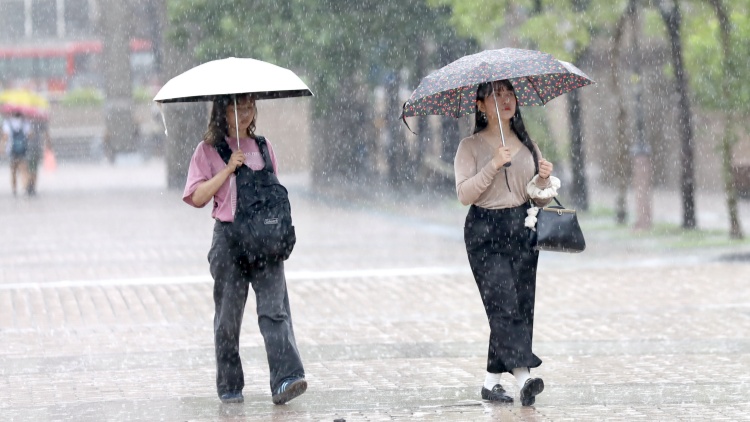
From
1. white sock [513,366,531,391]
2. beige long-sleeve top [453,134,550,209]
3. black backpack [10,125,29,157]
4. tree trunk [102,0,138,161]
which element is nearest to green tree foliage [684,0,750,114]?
beige long-sleeve top [453,134,550,209]

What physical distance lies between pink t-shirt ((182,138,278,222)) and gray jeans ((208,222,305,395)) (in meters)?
0.11

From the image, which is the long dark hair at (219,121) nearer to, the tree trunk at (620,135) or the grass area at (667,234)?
the grass area at (667,234)

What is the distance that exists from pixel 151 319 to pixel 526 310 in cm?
469

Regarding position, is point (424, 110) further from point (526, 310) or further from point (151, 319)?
point (151, 319)

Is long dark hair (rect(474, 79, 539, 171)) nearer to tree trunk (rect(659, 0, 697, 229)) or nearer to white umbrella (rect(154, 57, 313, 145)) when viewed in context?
white umbrella (rect(154, 57, 313, 145))

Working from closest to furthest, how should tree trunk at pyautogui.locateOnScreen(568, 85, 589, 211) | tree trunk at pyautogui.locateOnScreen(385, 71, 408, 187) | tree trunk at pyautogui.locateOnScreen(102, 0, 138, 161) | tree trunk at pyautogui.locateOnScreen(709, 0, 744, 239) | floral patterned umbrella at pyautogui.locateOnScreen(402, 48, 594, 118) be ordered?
1. floral patterned umbrella at pyautogui.locateOnScreen(402, 48, 594, 118)
2. tree trunk at pyautogui.locateOnScreen(709, 0, 744, 239)
3. tree trunk at pyautogui.locateOnScreen(568, 85, 589, 211)
4. tree trunk at pyautogui.locateOnScreen(385, 71, 408, 187)
5. tree trunk at pyautogui.locateOnScreen(102, 0, 138, 161)

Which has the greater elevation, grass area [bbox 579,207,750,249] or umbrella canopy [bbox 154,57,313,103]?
umbrella canopy [bbox 154,57,313,103]

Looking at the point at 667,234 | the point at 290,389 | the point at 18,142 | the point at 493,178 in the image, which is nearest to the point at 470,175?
the point at 493,178

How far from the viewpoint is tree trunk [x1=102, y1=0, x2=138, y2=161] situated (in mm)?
54844

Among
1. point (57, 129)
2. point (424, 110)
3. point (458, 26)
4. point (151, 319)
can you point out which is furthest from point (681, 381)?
point (57, 129)

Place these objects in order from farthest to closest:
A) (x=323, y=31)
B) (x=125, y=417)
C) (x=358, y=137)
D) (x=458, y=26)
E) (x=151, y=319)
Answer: (x=358, y=137) → (x=323, y=31) → (x=458, y=26) → (x=151, y=319) → (x=125, y=417)

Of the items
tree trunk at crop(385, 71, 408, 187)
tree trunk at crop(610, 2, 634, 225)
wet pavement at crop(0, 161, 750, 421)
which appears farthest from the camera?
tree trunk at crop(385, 71, 408, 187)

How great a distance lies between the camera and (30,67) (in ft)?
207

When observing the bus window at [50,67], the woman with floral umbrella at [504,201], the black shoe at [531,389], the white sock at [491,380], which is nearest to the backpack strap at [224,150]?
the woman with floral umbrella at [504,201]
